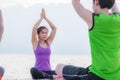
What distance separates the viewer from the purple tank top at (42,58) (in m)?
9.45

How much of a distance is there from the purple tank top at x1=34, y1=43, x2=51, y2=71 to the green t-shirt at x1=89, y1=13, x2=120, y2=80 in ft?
13.1

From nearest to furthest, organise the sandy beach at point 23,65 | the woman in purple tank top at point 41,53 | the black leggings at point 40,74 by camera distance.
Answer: the black leggings at point 40,74, the woman in purple tank top at point 41,53, the sandy beach at point 23,65

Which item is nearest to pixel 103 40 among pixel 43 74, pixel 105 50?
pixel 105 50

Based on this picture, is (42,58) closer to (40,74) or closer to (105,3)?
(40,74)

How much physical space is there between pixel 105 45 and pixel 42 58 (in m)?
4.14

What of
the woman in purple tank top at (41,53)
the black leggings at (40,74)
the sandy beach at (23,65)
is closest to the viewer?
the black leggings at (40,74)

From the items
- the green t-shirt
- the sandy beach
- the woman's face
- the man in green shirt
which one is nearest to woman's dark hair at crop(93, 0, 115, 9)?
the man in green shirt

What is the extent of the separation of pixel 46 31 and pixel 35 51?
1.63 ft

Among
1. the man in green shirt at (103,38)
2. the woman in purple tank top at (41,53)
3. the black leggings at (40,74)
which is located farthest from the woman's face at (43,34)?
the man in green shirt at (103,38)

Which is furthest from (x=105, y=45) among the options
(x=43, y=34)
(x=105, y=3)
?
(x=43, y=34)

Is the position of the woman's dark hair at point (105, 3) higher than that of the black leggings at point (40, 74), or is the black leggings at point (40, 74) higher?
the woman's dark hair at point (105, 3)

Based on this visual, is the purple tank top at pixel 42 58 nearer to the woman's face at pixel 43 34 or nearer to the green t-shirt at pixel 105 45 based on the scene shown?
the woman's face at pixel 43 34

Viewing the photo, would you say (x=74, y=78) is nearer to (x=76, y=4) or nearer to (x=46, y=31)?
(x=76, y=4)

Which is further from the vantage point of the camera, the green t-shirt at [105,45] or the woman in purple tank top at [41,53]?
the woman in purple tank top at [41,53]
